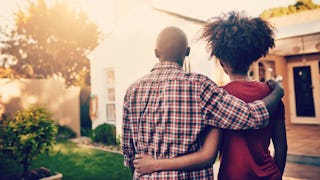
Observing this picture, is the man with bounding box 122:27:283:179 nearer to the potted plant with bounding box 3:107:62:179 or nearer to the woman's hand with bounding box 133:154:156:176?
the woman's hand with bounding box 133:154:156:176

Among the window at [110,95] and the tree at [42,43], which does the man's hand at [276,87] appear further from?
the tree at [42,43]

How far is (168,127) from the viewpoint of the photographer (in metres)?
1.44

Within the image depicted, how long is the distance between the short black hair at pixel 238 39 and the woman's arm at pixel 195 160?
495mm

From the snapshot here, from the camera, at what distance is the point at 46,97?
1204cm

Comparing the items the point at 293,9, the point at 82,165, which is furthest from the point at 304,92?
the point at 82,165

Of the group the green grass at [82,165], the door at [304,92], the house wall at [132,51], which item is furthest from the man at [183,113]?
the door at [304,92]

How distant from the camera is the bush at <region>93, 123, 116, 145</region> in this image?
9766 mm

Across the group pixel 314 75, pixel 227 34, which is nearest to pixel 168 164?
pixel 227 34

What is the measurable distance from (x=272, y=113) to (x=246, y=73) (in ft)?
1.03

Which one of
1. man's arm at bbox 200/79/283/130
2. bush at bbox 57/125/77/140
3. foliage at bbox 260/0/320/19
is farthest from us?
foliage at bbox 260/0/320/19

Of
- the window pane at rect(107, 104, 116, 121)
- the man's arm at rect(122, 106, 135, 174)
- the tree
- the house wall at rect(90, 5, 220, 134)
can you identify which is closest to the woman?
the man's arm at rect(122, 106, 135, 174)

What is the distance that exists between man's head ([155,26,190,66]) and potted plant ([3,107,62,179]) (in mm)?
3870

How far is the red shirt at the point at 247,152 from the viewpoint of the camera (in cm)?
154

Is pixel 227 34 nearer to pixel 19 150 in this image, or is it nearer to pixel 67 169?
pixel 19 150
